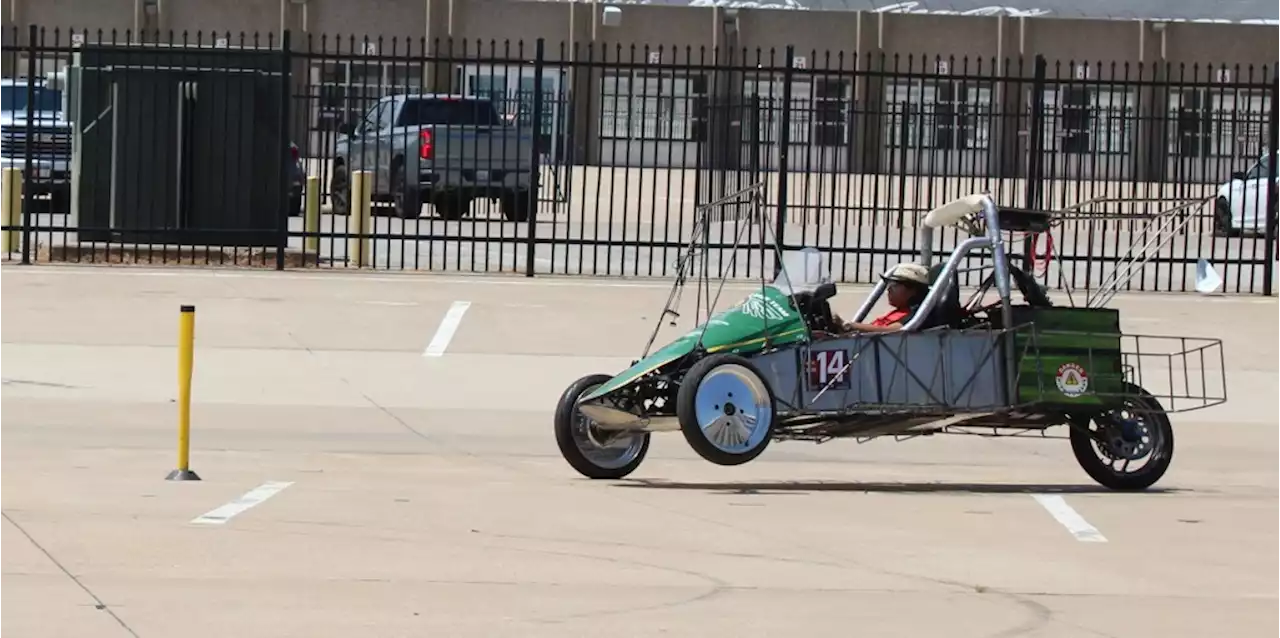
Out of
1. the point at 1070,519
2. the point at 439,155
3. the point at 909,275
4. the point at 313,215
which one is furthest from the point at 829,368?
the point at 439,155

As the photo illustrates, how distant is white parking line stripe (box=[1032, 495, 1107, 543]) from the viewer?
9.75 metres

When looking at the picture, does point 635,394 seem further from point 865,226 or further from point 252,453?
point 865,226

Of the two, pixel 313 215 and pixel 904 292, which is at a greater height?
pixel 313 215

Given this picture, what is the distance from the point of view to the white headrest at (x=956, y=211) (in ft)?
36.7

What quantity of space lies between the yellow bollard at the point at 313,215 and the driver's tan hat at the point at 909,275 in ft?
34.9

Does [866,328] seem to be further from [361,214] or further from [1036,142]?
[361,214]

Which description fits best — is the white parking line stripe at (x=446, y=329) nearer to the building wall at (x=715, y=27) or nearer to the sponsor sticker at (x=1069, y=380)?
the sponsor sticker at (x=1069, y=380)

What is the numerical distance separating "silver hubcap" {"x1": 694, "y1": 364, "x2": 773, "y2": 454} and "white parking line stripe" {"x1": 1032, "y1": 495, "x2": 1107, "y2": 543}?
149cm

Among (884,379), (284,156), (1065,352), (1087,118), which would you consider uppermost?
(1087,118)

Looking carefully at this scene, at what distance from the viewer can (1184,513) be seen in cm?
1067

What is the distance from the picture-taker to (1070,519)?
1035 cm

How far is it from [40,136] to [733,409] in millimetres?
16448

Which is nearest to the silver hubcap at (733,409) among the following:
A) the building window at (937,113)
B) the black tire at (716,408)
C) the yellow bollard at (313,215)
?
the black tire at (716,408)

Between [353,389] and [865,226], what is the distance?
21.2 metres
